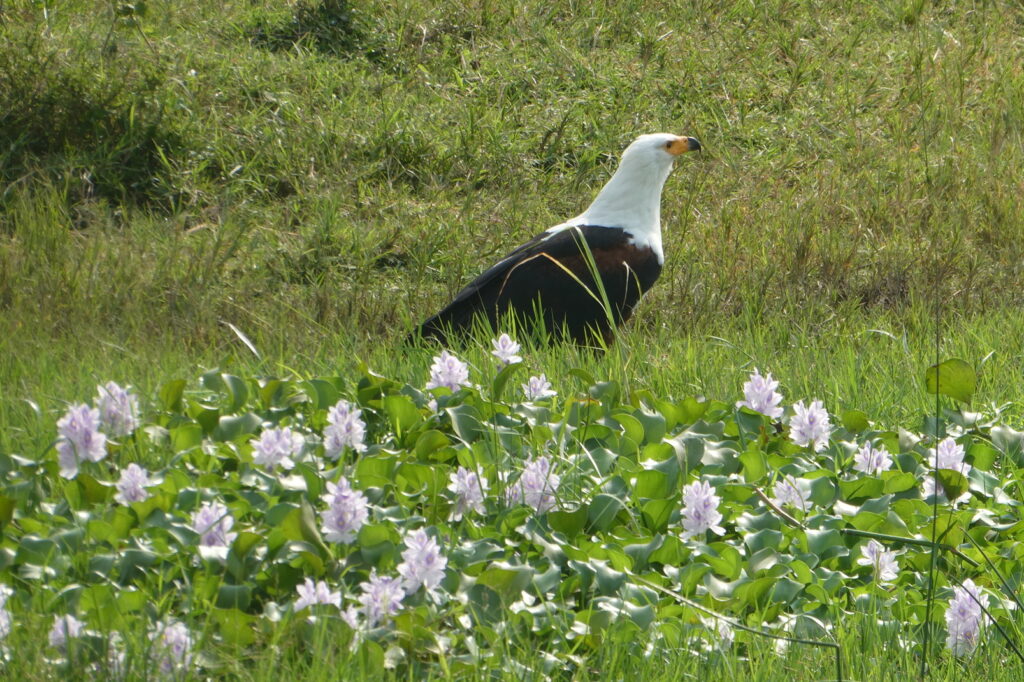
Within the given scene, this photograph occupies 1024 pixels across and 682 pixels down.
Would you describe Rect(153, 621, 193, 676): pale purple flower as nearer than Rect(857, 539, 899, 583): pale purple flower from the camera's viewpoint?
Yes

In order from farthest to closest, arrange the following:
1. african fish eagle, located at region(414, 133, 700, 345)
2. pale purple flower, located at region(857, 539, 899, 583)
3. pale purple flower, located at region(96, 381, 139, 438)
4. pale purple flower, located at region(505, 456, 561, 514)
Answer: african fish eagle, located at region(414, 133, 700, 345) < pale purple flower, located at region(96, 381, 139, 438) < pale purple flower, located at region(505, 456, 561, 514) < pale purple flower, located at region(857, 539, 899, 583)

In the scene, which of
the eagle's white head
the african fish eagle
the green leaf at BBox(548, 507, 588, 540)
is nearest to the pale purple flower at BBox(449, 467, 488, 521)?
the green leaf at BBox(548, 507, 588, 540)

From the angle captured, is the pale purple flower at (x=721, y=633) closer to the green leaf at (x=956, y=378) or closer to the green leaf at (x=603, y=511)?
the green leaf at (x=603, y=511)

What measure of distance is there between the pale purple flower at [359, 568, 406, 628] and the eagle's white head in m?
3.15

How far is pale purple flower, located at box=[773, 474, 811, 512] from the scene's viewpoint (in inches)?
109

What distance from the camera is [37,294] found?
16.1ft

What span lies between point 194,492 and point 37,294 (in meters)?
2.53

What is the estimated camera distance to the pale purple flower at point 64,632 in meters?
1.99

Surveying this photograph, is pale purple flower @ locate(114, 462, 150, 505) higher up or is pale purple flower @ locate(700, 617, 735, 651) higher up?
pale purple flower @ locate(114, 462, 150, 505)

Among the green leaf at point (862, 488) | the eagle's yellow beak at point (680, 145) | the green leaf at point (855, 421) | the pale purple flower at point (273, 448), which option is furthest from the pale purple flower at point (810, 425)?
the eagle's yellow beak at point (680, 145)

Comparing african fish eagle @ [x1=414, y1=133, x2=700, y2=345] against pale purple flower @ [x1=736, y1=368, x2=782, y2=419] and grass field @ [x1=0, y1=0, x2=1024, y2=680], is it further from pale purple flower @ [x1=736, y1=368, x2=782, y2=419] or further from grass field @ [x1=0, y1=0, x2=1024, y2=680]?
pale purple flower @ [x1=736, y1=368, x2=782, y2=419]

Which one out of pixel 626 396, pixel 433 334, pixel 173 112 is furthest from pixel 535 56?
pixel 626 396

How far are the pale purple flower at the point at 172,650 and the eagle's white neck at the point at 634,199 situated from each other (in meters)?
3.31

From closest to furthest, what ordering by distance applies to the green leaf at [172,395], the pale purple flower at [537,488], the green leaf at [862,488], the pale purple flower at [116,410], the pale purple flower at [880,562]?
the pale purple flower at [880,562] < the pale purple flower at [537,488] < the pale purple flower at [116,410] < the green leaf at [862,488] < the green leaf at [172,395]
